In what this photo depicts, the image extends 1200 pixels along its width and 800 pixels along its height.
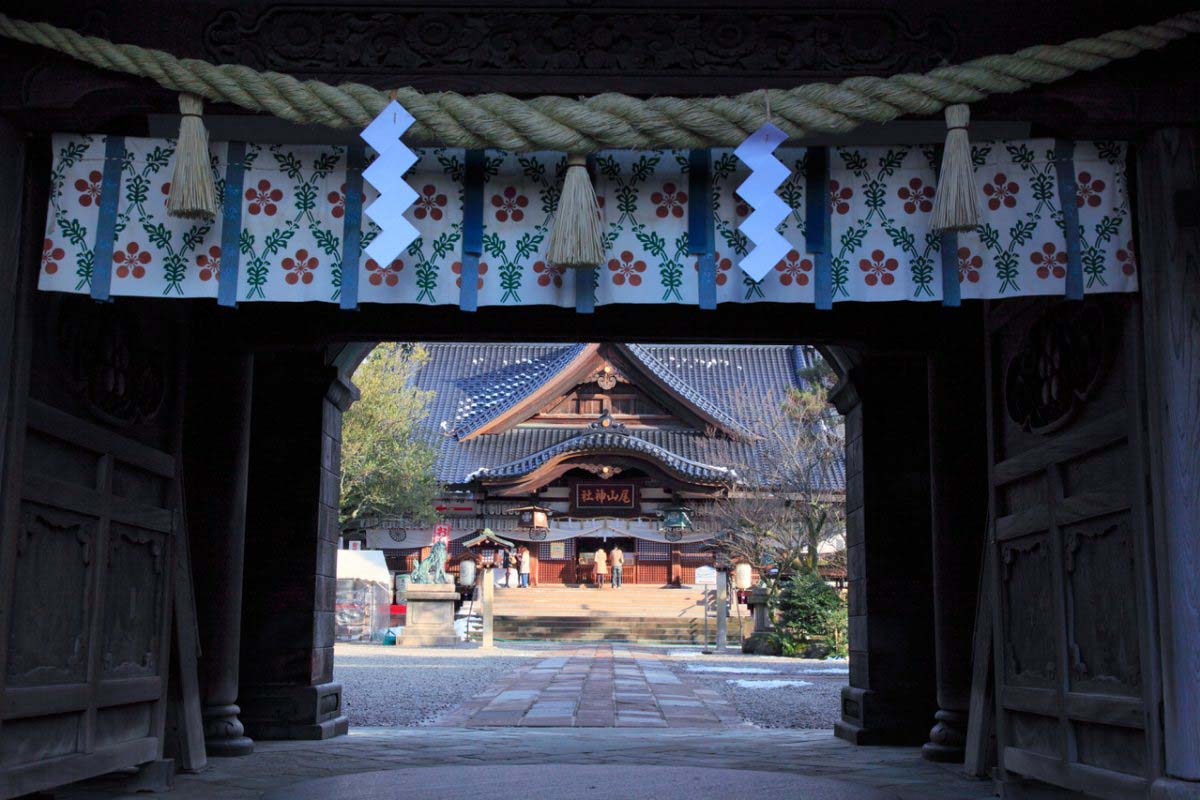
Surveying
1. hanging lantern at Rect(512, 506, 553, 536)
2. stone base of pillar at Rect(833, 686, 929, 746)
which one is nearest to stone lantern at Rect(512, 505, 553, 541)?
hanging lantern at Rect(512, 506, 553, 536)

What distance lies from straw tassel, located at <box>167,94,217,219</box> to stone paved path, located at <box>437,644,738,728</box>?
5.43m

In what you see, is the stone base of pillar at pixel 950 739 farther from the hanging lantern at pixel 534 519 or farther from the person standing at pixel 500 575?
the hanging lantern at pixel 534 519

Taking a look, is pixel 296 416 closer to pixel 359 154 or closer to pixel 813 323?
pixel 813 323

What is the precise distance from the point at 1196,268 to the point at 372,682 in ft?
36.2

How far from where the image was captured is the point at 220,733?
6.55 m

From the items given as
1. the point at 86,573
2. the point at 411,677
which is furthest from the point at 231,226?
the point at 411,677

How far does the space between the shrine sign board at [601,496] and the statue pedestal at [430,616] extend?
35.7ft

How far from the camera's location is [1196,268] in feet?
13.0

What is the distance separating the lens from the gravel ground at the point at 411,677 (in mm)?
9969

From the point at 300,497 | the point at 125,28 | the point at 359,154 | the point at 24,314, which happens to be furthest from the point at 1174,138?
the point at 300,497

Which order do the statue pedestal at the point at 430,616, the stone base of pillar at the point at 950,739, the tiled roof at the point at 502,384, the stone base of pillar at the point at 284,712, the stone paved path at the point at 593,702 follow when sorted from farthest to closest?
the tiled roof at the point at 502,384
the statue pedestal at the point at 430,616
the stone paved path at the point at 593,702
the stone base of pillar at the point at 284,712
the stone base of pillar at the point at 950,739

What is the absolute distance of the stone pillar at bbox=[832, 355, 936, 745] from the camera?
7473 millimetres

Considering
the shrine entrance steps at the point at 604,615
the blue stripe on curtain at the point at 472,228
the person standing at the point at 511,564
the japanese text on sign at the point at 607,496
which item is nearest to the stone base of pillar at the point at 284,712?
the blue stripe on curtain at the point at 472,228

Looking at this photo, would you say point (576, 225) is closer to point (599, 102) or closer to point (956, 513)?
point (599, 102)
